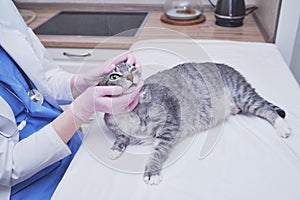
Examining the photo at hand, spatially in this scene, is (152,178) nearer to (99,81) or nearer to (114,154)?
(114,154)

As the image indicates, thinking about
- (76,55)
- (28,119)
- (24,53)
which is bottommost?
(76,55)

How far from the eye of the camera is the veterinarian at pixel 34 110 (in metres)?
0.69

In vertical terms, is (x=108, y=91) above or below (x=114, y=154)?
above

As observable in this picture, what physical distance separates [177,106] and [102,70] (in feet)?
0.80

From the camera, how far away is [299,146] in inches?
30.6

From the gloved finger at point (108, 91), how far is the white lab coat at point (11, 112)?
0.14m

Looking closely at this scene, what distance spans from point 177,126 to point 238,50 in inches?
24.2

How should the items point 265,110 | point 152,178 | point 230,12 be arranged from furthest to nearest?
point 230,12, point 265,110, point 152,178

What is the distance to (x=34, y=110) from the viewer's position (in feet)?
2.63

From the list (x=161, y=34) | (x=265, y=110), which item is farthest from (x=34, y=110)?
(x=161, y=34)

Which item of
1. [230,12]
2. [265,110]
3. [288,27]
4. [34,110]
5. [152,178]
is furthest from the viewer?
[230,12]

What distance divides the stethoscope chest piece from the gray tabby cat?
190 mm

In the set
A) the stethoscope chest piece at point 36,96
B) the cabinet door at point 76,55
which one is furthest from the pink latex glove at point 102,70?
the cabinet door at point 76,55

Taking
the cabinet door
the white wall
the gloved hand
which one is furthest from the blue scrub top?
the white wall
